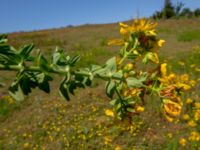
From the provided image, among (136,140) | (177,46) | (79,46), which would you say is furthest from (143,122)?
(79,46)

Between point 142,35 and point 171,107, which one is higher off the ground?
point 142,35

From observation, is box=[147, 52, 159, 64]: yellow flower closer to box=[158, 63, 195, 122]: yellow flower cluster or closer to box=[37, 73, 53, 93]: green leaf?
box=[158, 63, 195, 122]: yellow flower cluster

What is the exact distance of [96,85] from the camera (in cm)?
668

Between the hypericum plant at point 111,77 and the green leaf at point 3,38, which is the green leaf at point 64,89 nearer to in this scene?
the hypericum plant at point 111,77

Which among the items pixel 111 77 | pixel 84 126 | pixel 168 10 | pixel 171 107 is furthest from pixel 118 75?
pixel 168 10

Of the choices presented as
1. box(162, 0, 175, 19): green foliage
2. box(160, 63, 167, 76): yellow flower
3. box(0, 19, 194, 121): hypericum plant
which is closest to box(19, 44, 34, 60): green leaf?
box(0, 19, 194, 121): hypericum plant

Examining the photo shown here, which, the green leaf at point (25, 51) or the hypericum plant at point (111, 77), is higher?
the green leaf at point (25, 51)

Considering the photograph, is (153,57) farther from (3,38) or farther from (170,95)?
(3,38)

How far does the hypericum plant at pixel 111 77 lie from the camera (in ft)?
2.19

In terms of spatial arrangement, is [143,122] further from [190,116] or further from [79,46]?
[79,46]

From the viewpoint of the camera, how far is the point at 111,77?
2.18ft

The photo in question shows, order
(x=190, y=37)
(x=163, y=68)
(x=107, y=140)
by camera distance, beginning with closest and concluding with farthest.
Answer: (x=163, y=68) < (x=107, y=140) < (x=190, y=37)

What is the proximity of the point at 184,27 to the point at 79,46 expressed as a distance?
4423 millimetres

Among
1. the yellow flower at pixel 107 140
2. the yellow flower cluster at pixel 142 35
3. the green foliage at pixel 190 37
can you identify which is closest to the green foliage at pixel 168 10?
the green foliage at pixel 190 37
